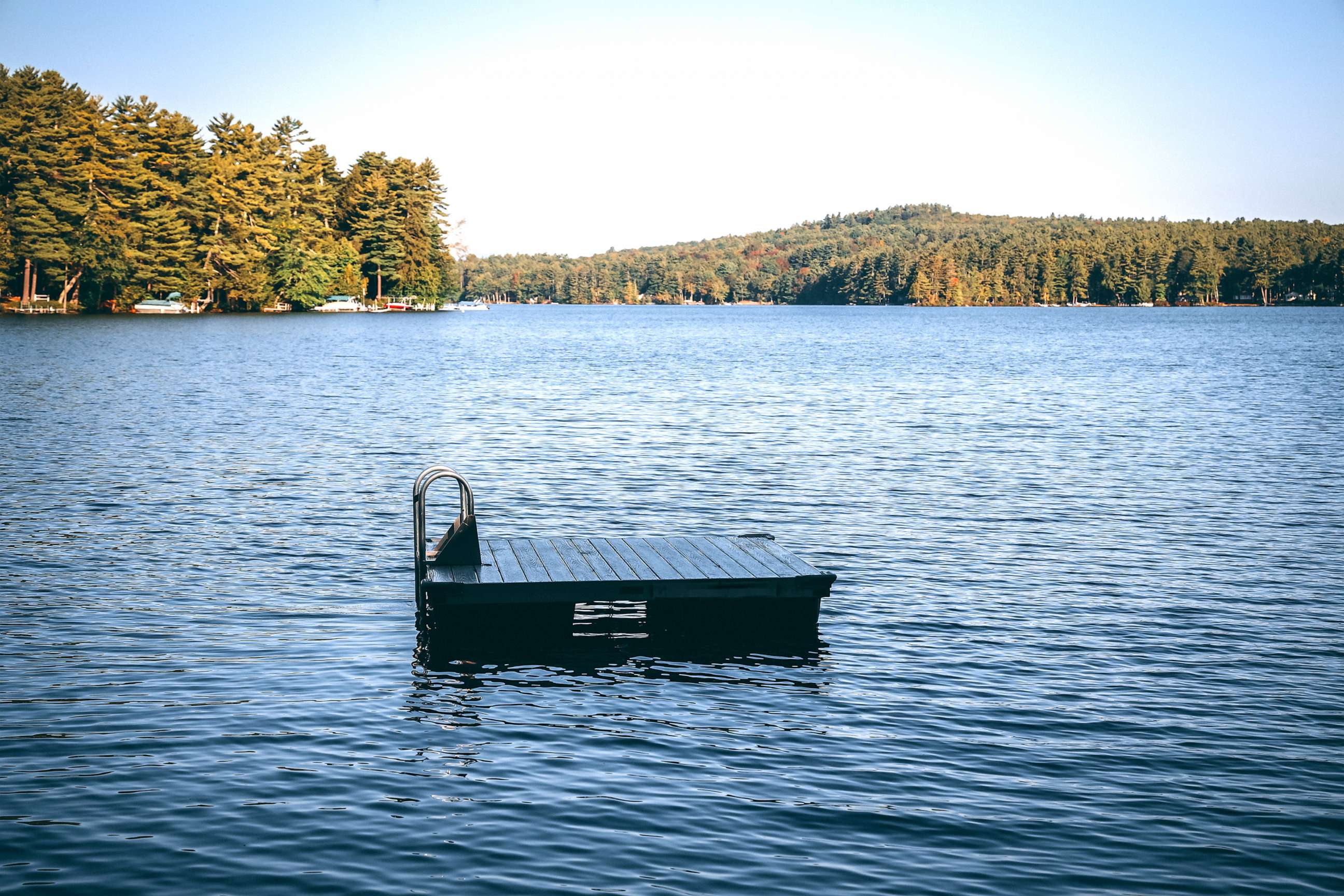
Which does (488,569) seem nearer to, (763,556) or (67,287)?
(763,556)

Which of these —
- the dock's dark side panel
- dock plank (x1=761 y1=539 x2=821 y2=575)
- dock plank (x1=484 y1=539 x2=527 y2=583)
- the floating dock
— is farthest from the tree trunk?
dock plank (x1=761 y1=539 x2=821 y2=575)

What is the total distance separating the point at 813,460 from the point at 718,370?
3761 cm

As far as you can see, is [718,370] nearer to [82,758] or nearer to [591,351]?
[591,351]

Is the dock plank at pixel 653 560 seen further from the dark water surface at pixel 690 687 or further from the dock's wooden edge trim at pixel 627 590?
A: the dark water surface at pixel 690 687

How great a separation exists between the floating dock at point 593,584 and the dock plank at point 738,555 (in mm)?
32

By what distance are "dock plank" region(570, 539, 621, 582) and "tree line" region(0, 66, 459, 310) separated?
344 ft

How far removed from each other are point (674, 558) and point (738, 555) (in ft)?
2.83

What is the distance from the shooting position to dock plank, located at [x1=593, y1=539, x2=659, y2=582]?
1391 cm

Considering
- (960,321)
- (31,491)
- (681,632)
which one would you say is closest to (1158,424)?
(681,632)

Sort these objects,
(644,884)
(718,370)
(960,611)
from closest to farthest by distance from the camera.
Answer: (644,884), (960,611), (718,370)

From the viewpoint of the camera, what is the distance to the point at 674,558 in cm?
1499

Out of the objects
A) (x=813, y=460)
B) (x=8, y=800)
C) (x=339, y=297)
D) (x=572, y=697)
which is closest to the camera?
(x=8, y=800)

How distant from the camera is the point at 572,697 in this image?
12094 millimetres

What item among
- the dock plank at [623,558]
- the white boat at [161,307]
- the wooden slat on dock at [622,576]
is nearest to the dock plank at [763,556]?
the wooden slat on dock at [622,576]
